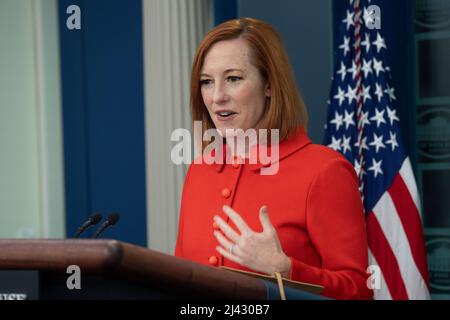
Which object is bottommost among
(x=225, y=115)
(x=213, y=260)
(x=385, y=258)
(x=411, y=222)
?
(x=385, y=258)

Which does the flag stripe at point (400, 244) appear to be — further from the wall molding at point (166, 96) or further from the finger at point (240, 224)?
the finger at point (240, 224)

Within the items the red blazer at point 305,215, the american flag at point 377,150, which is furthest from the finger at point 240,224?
the american flag at point 377,150

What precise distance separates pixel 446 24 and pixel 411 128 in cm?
55

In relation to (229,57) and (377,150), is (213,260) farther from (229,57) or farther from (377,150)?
(377,150)

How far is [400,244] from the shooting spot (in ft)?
11.5

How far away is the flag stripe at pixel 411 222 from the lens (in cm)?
349

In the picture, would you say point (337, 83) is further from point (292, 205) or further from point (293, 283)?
point (293, 283)

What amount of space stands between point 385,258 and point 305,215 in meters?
1.91

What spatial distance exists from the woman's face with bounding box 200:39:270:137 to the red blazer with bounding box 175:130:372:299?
0.37 ft

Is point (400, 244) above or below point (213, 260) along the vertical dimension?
below

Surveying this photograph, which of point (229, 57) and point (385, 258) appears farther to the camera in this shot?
point (385, 258)

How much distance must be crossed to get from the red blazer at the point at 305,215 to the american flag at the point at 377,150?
1777mm

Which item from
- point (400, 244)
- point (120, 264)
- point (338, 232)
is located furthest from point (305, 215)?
point (400, 244)
